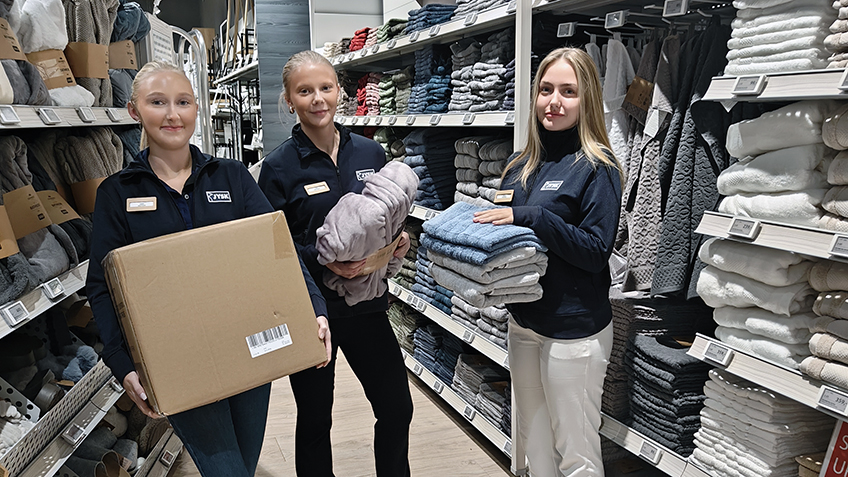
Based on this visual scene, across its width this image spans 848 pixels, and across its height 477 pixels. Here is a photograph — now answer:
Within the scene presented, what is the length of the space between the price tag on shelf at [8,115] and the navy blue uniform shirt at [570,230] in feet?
4.41

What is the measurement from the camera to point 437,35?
302cm

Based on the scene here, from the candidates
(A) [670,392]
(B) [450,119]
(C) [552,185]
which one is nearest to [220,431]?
(C) [552,185]

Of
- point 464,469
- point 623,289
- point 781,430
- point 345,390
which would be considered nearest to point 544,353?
point 623,289

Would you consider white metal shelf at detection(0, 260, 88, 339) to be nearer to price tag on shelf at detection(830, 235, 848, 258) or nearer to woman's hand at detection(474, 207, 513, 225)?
woman's hand at detection(474, 207, 513, 225)

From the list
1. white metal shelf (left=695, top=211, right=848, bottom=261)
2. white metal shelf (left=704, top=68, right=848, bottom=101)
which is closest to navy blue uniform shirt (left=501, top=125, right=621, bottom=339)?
white metal shelf (left=695, top=211, right=848, bottom=261)

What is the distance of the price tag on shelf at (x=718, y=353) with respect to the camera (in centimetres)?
172

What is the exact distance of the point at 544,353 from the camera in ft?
6.32

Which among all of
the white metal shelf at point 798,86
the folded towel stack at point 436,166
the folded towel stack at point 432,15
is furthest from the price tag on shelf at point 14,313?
the folded towel stack at point 432,15

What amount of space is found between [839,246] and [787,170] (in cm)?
26

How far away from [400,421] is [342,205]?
80cm

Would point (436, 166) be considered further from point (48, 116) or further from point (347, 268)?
point (48, 116)

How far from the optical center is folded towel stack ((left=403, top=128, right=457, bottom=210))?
3.42 meters

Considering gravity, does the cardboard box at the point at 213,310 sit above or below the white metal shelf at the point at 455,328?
above

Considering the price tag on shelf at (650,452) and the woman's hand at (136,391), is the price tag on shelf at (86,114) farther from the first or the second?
the price tag on shelf at (650,452)
